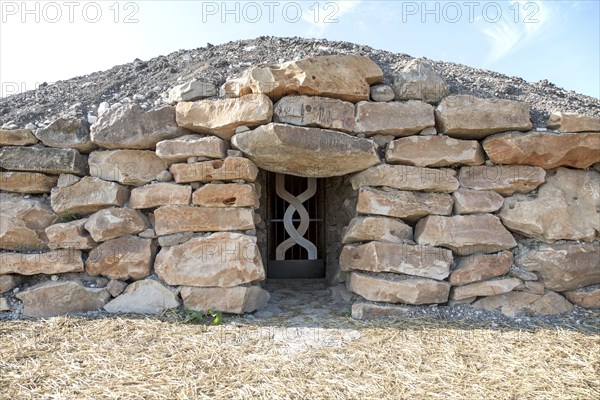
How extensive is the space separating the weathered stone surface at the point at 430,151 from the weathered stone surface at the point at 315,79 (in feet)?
1.52

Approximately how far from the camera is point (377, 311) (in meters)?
2.73

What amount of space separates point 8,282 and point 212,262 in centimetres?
150

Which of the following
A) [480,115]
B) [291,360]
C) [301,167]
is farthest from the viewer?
[301,167]

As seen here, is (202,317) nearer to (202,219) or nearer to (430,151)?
(202,219)

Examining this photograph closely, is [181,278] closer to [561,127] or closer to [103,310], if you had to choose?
[103,310]

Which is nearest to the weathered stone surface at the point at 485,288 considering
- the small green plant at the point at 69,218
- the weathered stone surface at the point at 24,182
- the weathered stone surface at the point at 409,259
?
the weathered stone surface at the point at 409,259

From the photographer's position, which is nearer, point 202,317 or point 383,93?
point 202,317

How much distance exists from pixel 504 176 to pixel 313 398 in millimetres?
2221

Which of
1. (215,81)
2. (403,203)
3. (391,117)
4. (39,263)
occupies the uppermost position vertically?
(215,81)

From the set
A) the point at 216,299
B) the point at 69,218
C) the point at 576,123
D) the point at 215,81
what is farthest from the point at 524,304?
the point at 69,218

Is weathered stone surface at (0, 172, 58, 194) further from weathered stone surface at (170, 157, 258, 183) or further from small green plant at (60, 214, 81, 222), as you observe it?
weathered stone surface at (170, 157, 258, 183)

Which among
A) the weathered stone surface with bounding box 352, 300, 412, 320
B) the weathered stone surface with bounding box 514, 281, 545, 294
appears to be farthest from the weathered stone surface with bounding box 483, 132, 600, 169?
the weathered stone surface with bounding box 352, 300, 412, 320

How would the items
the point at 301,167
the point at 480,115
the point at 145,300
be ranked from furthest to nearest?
the point at 301,167, the point at 480,115, the point at 145,300

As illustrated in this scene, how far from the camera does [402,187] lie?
2.87 metres
